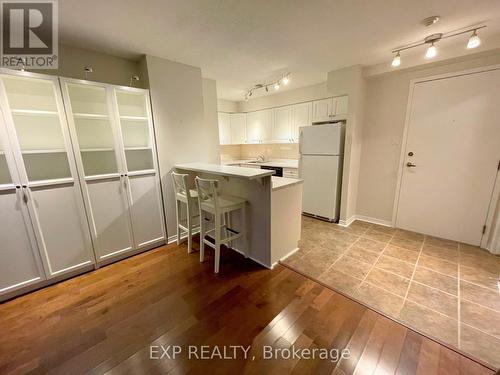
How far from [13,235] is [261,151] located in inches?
178

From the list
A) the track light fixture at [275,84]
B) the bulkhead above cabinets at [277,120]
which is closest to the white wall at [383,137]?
the bulkhead above cabinets at [277,120]

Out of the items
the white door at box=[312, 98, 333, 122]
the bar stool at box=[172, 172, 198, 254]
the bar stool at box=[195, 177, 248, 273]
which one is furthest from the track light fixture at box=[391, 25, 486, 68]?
the bar stool at box=[172, 172, 198, 254]

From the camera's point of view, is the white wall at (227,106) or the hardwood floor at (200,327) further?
the white wall at (227,106)

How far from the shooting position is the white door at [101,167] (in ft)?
7.35

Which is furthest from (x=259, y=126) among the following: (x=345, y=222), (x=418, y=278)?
(x=418, y=278)

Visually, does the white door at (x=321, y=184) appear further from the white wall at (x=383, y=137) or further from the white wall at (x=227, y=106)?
the white wall at (x=227, y=106)

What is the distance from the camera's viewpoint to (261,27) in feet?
6.27

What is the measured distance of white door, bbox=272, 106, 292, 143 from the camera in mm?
4324

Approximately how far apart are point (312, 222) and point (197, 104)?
2.72 m

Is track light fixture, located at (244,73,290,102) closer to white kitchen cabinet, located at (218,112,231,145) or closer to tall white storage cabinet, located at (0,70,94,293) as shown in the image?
white kitchen cabinet, located at (218,112,231,145)

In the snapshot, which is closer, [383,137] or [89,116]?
[89,116]

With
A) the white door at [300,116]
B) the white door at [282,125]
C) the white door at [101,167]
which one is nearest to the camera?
the white door at [101,167]

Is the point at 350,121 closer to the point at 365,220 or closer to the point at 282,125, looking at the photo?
the point at 282,125

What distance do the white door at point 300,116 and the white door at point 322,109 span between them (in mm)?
174
